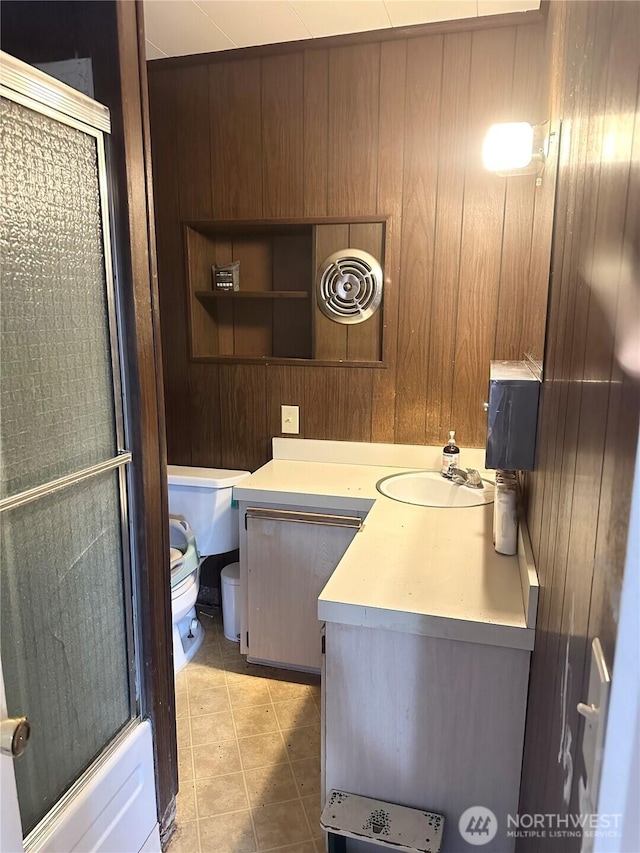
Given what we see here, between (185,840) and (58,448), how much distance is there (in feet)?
3.87

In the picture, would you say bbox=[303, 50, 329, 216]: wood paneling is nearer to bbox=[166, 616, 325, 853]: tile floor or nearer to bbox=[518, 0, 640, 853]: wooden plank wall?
bbox=[518, 0, 640, 853]: wooden plank wall

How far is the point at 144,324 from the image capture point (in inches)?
53.1

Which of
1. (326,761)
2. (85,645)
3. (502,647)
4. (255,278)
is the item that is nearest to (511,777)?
(502,647)

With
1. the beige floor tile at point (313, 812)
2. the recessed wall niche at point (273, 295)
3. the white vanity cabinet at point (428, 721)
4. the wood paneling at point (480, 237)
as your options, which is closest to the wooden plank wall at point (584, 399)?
the white vanity cabinet at point (428, 721)

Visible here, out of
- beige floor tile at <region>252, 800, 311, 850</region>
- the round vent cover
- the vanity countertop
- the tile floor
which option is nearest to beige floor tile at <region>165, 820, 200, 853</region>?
the tile floor

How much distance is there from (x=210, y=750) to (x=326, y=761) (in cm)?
66

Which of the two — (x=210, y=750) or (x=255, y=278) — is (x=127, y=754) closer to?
(x=210, y=750)

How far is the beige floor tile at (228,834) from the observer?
157 centimetres

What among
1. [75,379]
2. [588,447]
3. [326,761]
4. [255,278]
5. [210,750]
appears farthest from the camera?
[255,278]

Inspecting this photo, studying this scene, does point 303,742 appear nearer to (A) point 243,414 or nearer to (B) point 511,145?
(A) point 243,414

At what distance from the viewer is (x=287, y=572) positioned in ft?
7.17

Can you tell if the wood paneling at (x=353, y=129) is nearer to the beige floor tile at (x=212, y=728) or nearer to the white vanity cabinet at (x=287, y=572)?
the white vanity cabinet at (x=287, y=572)

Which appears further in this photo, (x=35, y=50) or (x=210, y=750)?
(x=210, y=750)

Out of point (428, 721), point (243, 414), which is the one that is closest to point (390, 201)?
point (243, 414)
